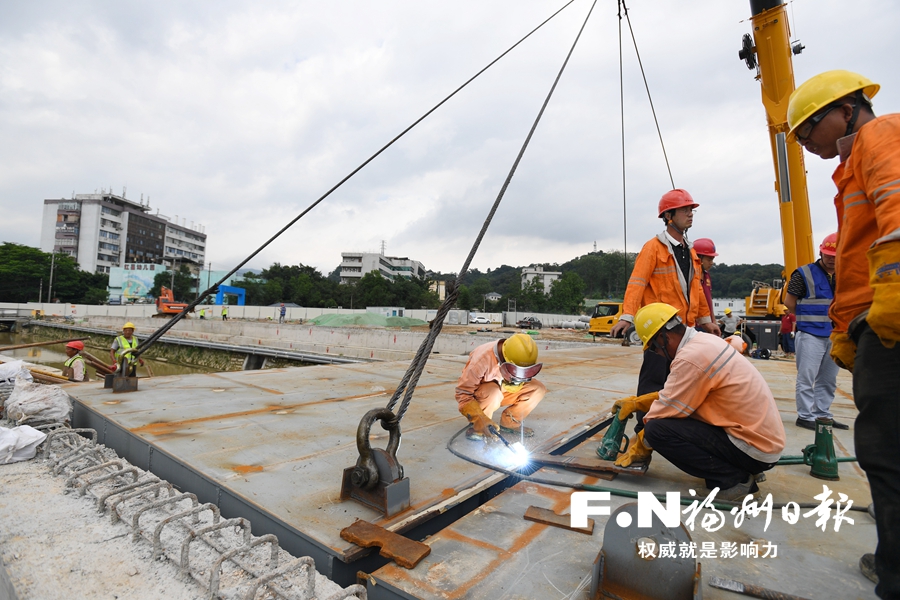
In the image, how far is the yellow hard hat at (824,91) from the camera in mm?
1442

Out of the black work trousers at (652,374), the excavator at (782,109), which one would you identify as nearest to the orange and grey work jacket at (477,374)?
the black work trousers at (652,374)

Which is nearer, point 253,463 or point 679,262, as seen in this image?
point 253,463

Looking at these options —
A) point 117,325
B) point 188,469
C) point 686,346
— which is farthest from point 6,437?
point 117,325

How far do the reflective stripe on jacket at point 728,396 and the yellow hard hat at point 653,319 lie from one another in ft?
0.72

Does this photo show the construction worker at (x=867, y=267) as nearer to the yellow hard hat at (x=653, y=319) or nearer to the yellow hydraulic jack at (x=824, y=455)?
the yellow hard hat at (x=653, y=319)

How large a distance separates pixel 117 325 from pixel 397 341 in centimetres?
2257

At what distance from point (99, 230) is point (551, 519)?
86.3 metres

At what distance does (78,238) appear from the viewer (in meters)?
67.9

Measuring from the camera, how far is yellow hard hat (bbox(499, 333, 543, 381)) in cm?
306

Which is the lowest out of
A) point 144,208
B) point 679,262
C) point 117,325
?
point 117,325

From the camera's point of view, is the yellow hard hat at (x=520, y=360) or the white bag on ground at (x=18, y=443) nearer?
the white bag on ground at (x=18, y=443)

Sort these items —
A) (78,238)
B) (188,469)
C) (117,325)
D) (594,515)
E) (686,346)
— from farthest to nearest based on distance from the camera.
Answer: (78,238) → (117,325) → (188,469) → (686,346) → (594,515)

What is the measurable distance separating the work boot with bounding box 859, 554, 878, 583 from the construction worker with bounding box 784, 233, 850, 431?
95.0 inches

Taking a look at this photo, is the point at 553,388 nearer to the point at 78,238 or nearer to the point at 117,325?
the point at 117,325
